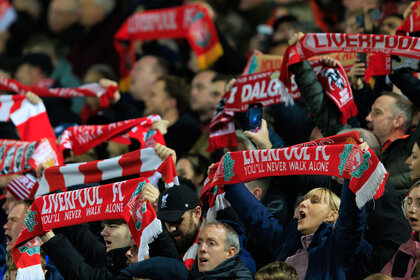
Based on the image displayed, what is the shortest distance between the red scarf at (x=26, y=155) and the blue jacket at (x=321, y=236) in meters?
2.16

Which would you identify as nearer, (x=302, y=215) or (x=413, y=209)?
(x=413, y=209)

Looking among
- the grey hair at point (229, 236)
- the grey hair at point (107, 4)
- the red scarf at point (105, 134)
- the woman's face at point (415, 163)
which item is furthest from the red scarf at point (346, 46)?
the grey hair at point (107, 4)

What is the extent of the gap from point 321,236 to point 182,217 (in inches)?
43.7

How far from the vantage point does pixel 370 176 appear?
5.59 metres

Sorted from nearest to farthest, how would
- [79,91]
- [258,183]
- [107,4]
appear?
[258,183] → [79,91] → [107,4]

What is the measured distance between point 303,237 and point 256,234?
0.53 meters

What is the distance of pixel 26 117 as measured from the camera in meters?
8.82

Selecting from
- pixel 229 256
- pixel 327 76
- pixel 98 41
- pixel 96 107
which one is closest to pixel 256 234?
pixel 229 256

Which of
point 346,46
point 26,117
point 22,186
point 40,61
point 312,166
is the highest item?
point 346,46

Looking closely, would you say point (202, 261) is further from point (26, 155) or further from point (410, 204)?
point (26, 155)

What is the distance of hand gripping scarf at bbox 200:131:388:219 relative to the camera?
18.3 ft

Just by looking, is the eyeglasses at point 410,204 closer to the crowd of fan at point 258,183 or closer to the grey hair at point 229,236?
the crowd of fan at point 258,183

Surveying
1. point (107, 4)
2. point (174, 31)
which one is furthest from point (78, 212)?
point (107, 4)

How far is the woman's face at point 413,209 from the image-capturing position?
568 centimetres
